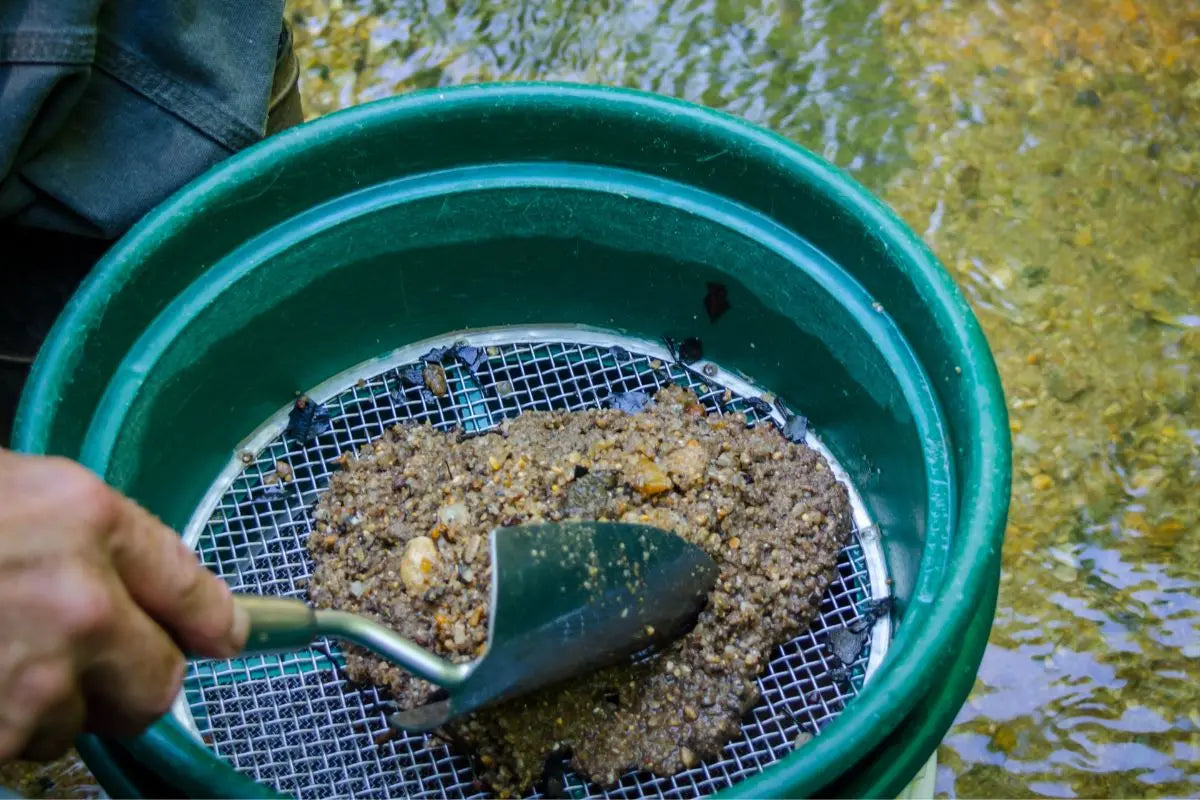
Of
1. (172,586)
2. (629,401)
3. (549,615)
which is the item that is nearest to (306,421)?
(629,401)

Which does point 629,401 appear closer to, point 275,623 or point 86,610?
point 275,623

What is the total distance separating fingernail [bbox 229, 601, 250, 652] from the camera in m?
0.79

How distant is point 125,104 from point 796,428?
0.80 metres

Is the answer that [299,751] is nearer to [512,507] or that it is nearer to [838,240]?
[512,507]

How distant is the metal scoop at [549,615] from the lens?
91cm

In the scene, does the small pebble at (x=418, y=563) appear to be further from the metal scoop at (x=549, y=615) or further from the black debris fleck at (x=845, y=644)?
the black debris fleck at (x=845, y=644)

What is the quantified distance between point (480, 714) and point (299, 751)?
195 mm

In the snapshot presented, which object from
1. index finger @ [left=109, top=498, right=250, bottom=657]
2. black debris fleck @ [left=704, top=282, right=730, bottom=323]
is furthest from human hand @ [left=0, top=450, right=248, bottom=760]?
black debris fleck @ [left=704, top=282, right=730, bottom=323]

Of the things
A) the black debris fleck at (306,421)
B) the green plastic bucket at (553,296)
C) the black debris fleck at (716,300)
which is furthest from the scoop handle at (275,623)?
the black debris fleck at (716,300)

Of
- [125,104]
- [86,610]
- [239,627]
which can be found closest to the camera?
[86,610]

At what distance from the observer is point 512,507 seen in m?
1.15

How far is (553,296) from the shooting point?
139 centimetres

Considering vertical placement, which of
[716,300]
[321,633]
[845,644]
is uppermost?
[716,300]

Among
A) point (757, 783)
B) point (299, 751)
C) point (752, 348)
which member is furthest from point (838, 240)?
point (299, 751)
